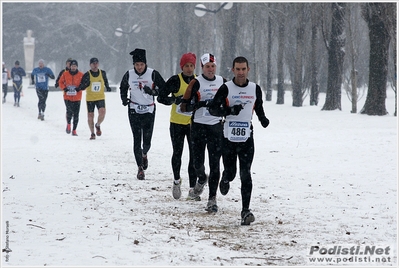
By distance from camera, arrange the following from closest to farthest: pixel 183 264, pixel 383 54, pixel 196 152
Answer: pixel 183 264 → pixel 196 152 → pixel 383 54

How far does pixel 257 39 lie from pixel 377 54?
80.7 feet

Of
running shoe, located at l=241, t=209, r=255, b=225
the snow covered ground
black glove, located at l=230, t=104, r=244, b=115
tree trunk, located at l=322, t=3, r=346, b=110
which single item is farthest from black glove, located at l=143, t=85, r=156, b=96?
tree trunk, located at l=322, t=3, r=346, b=110

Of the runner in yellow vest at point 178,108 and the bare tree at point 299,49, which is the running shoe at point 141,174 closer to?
the runner in yellow vest at point 178,108

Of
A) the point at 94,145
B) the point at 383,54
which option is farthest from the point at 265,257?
the point at 383,54

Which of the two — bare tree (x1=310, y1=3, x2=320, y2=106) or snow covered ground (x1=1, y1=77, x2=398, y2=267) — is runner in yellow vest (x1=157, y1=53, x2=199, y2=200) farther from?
bare tree (x1=310, y1=3, x2=320, y2=106)

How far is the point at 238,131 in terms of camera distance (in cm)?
793

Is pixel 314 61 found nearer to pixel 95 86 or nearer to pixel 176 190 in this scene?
pixel 95 86

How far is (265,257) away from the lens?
20.8 feet

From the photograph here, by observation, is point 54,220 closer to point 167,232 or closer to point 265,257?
point 167,232

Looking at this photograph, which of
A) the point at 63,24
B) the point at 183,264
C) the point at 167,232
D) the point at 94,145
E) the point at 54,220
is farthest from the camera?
the point at 63,24

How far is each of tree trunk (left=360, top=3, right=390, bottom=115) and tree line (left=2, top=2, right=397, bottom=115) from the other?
3 cm

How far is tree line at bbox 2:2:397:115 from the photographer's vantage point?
26359 millimetres

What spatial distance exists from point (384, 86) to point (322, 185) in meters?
14.0

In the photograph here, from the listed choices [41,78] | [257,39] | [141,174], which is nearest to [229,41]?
[257,39]
